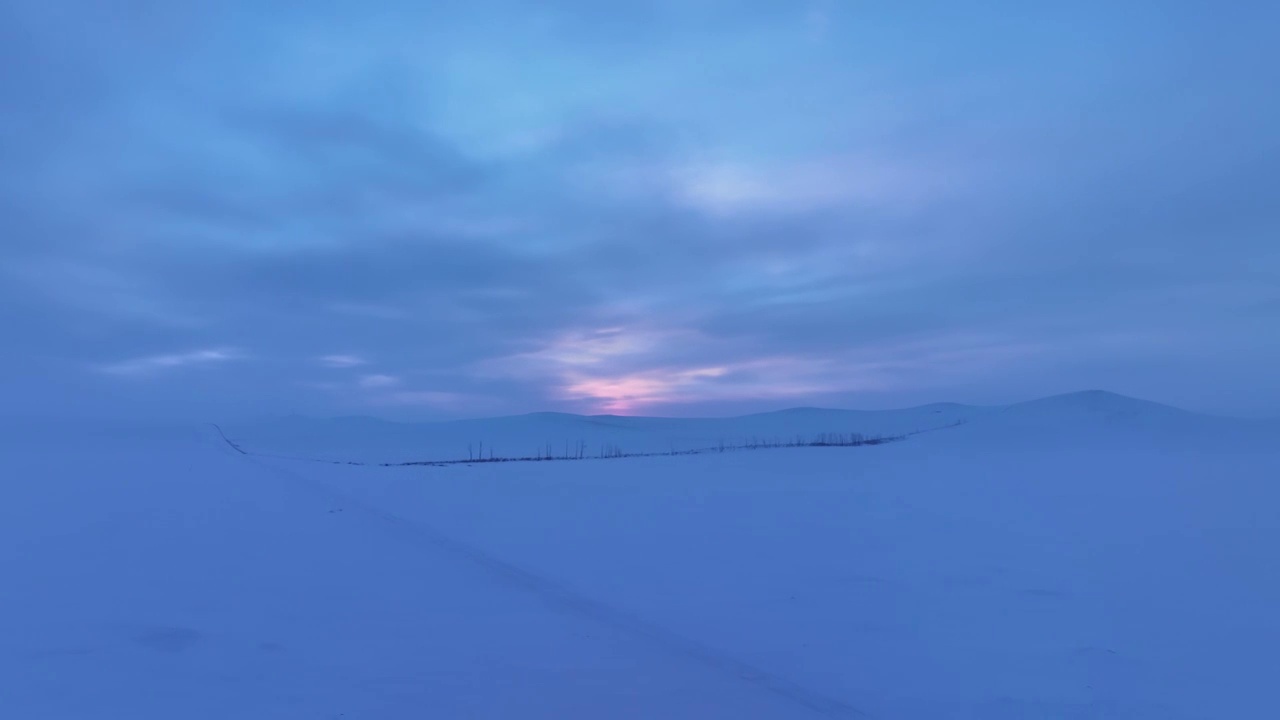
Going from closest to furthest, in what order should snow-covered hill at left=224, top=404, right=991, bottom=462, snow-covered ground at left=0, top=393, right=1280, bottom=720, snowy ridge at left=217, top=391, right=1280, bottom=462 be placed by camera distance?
snow-covered ground at left=0, top=393, right=1280, bottom=720, snowy ridge at left=217, top=391, right=1280, bottom=462, snow-covered hill at left=224, top=404, right=991, bottom=462

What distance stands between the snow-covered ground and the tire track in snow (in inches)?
1.4

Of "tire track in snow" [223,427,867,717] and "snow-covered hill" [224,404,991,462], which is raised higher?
"snow-covered hill" [224,404,991,462]

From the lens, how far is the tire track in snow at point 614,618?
14.8 ft

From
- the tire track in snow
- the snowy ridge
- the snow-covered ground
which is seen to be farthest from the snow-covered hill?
the tire track in snow

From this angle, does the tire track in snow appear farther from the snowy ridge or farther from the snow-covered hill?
the snow-covered hill

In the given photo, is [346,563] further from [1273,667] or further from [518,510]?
[1273,667]

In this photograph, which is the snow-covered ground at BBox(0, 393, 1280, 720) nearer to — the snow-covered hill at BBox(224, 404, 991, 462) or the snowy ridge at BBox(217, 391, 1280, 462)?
the snowy ridge at BBox(217, 391, 1280, 462)

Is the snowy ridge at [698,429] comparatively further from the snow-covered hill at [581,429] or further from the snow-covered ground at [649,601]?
the snow-covered ground at [649,601]

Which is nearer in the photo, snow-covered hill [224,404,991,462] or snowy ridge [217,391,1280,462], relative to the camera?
snowy ridge [217,391,1280,462]

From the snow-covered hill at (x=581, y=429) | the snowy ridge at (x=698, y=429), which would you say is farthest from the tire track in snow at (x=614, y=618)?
the snow-covered hill at (x=581, y=429)

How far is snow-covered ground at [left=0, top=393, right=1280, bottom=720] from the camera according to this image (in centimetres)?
441

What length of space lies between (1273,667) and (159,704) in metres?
6.36

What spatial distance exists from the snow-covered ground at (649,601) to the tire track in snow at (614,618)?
0.12 ft

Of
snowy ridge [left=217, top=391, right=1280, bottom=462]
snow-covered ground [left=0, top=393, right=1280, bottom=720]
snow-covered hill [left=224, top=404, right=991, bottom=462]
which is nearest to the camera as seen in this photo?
snow-covered ground [left=0, top=393, right=1280, bottom=720]
